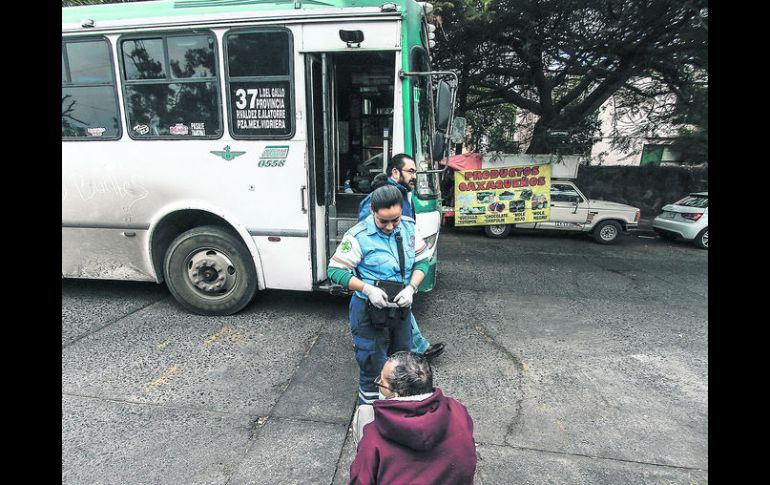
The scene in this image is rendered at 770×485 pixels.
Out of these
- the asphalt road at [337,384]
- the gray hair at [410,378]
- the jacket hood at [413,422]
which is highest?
the gray hair at [410,378]

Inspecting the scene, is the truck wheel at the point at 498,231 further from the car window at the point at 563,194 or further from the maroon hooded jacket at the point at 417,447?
the maroon hooded jacket at the point at 417,447

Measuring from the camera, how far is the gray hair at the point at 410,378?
158cm

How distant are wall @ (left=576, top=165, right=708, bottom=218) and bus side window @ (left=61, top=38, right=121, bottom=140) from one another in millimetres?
14196

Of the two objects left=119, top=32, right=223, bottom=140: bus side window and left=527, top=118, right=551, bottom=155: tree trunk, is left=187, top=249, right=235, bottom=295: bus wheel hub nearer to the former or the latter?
left=119, top=32, right=223, bottom=140: bus side window

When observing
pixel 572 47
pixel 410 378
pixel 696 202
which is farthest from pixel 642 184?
pixel 410 378

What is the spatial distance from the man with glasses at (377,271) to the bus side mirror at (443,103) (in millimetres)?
1730

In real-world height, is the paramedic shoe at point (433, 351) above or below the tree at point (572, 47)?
below

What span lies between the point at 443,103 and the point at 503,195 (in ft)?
20.4

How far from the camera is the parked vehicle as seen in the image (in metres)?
9.40

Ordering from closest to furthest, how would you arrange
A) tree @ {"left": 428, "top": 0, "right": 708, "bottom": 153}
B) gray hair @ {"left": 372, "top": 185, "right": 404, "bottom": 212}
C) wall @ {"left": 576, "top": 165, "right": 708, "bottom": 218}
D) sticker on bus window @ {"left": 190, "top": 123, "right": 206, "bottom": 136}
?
gray hair @ {"left": 372, "top": 185, "right": 404, "bottom": 212}
sticker on bus window @ {"left": 190, "top": 123, "right": 206, "bottom": 136}
tree @ {"left": 428, "top": 0, "right": 708, "bottom": 153}
wall @ {"left": 576, "top": 165, "right": 708, "bottom": 218}

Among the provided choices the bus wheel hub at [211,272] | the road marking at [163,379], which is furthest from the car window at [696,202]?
the road marking at [163,379]

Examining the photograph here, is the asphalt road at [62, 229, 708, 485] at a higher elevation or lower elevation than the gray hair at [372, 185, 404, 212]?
lower

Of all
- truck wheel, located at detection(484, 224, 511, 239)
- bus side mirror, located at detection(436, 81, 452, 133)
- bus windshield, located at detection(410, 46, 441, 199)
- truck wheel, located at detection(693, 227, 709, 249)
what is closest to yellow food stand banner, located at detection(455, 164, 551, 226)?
truck wheel, located at detection(484, 224, 511, 239)
